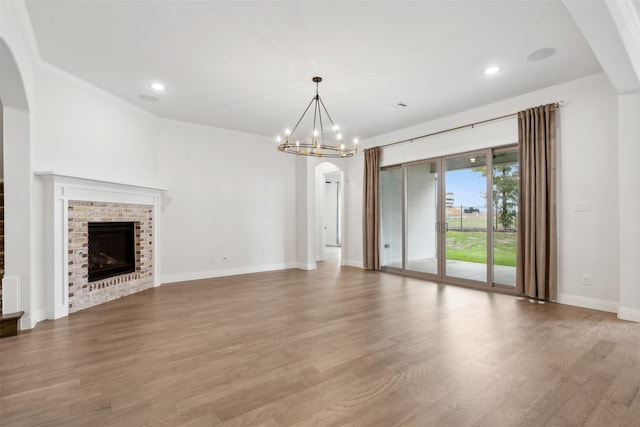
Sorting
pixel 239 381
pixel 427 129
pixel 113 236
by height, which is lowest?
pixel 239 381

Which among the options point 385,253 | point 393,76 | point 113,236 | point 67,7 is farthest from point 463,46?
point 113,236

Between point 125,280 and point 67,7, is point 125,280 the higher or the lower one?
the lower one

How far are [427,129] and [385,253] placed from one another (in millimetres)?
2793

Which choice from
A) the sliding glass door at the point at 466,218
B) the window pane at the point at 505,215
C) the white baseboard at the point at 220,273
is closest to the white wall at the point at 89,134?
the white baseboard at the point at 220,273

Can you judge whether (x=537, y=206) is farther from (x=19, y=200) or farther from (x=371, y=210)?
(x=19, y=200)

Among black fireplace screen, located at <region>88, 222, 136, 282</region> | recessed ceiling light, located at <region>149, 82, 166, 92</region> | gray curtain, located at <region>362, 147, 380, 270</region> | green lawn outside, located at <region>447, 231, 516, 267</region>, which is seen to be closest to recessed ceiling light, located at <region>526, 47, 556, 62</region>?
green lawn outside, located at <region>447, 231, 516, 267</region>

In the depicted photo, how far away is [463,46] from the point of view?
3357 mm

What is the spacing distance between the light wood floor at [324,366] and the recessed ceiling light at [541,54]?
Result: 3041 mm

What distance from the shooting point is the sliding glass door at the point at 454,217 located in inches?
201

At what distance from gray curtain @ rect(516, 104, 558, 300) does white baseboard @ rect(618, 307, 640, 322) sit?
0.73 meters

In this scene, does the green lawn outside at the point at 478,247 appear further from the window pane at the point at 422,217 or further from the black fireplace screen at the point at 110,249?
the black fireplace screen at the point at 110,249

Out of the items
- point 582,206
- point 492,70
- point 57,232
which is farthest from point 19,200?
point 582,206

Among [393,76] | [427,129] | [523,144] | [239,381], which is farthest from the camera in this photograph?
[427,129]

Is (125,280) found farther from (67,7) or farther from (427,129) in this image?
(427,129)
